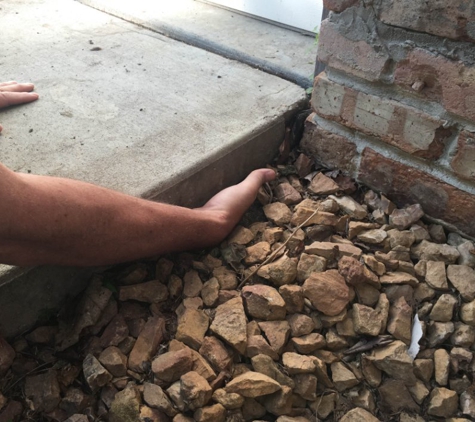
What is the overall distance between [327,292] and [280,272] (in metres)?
0.14

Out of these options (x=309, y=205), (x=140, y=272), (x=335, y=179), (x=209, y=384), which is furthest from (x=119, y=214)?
(x=335, y=179)

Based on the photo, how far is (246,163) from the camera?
1722 millimetres

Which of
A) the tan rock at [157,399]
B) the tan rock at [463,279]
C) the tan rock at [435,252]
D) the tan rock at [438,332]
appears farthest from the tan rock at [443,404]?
the tan rock at [157,399]

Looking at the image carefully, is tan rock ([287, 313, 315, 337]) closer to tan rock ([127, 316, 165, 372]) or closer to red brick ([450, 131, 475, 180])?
tan rock ([127, 316, 165, 372])

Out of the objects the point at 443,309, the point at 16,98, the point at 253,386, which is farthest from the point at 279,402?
the point at 16,98

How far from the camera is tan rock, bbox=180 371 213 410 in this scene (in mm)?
1143

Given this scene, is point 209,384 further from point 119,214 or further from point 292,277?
point 119,214

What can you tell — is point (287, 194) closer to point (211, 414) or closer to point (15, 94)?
point (211, 414)

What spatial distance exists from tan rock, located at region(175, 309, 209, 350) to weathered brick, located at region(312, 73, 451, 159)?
2.52 ft

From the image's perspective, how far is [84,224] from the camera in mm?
1228

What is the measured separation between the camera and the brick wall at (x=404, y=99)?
1291mm

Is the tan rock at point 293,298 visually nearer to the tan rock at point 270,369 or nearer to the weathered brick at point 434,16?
the tan rock at point 270,369

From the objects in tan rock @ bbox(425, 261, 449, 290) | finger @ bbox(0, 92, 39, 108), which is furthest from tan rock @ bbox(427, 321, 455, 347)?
finger @ bbox(0, 92, 39, 108)

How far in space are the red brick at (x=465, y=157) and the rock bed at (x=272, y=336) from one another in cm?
20
